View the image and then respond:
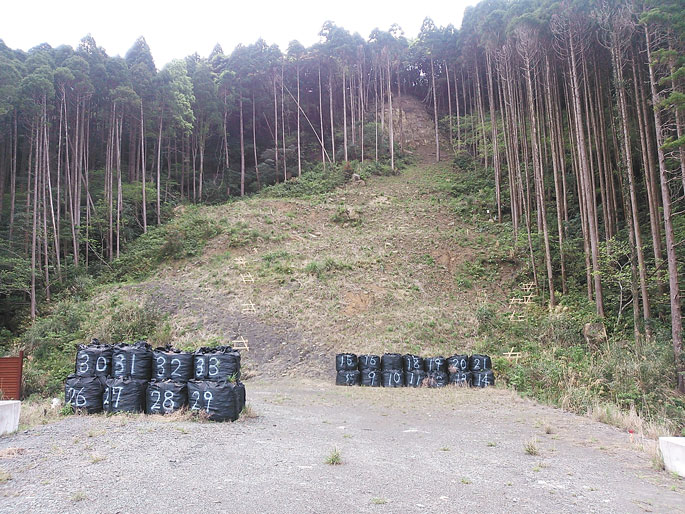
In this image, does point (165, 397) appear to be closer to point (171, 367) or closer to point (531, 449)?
point (171, 367)

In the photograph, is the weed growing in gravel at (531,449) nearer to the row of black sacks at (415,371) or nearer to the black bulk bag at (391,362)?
the row of black sacks at (415,371)

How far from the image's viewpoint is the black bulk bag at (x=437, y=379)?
12.1 meters

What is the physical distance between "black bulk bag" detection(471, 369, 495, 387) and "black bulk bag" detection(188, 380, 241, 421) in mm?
7338

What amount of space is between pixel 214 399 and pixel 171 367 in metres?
1.13

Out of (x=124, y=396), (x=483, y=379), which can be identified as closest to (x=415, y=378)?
(x=483, y=379)

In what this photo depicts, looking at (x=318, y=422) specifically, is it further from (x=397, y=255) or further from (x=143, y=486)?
(x=397, y=255)

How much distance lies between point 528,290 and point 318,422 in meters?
13.5

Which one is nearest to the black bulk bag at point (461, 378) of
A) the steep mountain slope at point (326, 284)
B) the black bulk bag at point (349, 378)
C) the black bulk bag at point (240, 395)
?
the steep mountain slope at point (326, 284)

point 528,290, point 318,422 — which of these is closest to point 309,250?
point 528,290

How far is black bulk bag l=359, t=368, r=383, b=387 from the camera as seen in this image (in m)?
12.5

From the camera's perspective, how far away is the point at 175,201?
32.0m

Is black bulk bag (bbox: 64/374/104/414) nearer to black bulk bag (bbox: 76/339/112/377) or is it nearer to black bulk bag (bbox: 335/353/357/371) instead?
black bulk bag (bbox: 76/339/112/377)

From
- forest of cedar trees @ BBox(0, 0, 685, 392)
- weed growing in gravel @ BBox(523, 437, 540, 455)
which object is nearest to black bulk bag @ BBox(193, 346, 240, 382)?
weed growing in gravel @ BBox(523, 437, 540, 455)

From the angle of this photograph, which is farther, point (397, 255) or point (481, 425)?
point (397, 255)
